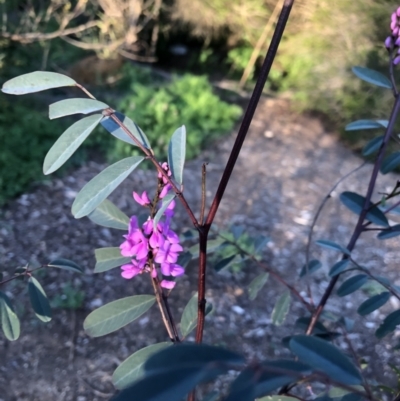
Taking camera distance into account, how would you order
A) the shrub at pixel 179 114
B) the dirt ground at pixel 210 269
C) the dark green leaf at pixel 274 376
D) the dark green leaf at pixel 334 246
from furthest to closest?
the shrub at pixel 179 114, the dirt ground at pixel 210 269, the dark green leaf at pixel 334 246, the dark green leaf at pixel 274 376

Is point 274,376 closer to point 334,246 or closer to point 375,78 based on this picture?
point 334,246

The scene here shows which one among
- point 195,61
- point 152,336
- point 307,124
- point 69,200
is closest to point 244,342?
point 152,336

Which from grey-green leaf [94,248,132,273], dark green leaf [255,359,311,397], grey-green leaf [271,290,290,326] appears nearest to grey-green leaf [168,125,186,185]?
grey-green leaf [94,248,132,273]

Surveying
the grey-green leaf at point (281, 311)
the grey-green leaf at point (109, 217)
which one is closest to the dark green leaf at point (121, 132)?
the grey-green leaf at point (109, 217)

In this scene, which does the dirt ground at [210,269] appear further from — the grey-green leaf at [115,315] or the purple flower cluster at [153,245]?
the purple flower cluster at [153,245]

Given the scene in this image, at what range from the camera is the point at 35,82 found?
0.59 metres

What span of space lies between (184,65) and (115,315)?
17.5 feet

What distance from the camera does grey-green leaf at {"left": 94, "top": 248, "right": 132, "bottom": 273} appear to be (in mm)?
826

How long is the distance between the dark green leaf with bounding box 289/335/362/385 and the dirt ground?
A: 122 centimetres

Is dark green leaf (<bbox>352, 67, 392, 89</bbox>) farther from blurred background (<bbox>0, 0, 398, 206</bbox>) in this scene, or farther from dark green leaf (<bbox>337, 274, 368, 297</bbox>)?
blurred background (<bbox>0, 0, 398, 206</bbox>)

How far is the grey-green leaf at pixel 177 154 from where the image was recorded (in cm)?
67

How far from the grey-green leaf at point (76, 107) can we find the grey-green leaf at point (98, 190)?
3.2 inches

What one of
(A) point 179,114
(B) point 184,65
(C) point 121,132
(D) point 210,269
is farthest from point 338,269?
(B) point 184,65

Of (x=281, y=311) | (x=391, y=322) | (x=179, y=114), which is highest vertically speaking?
(x=391, y=322)
